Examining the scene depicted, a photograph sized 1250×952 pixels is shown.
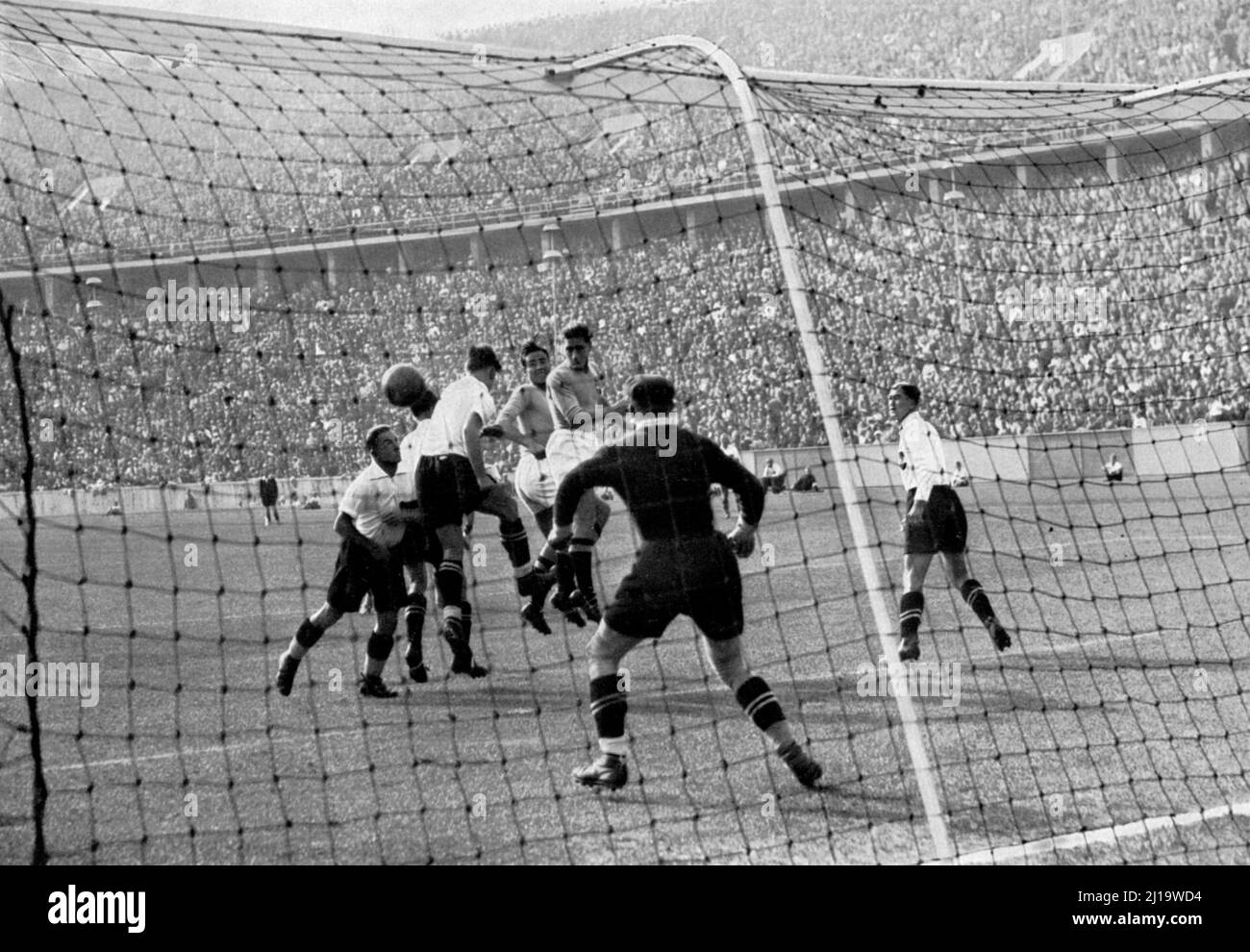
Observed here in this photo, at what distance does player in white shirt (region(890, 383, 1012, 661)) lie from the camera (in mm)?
8898

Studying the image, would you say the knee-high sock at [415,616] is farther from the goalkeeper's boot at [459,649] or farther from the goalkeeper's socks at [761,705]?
the goalkeeper's socks at [761,705]

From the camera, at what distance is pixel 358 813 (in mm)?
5879

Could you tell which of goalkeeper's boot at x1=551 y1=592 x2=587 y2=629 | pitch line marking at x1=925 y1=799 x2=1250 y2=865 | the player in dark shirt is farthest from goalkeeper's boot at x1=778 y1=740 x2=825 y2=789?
goalkeeper's boot at x1=551 y1=592 x2=587 y2=629

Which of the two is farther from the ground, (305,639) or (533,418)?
(533,418)

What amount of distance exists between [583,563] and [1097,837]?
127 inches

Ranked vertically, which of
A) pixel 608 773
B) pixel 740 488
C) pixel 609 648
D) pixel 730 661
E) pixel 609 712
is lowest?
pixel 608 773

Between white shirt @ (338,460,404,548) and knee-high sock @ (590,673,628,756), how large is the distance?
2.58 meters

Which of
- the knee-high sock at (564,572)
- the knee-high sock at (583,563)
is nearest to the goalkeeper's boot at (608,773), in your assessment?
the knee-high sock at (564,572)

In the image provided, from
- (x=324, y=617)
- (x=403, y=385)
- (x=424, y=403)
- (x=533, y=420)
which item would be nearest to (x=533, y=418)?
(x=533, y=420)

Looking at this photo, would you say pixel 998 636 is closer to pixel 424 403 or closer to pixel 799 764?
pixel 799 764

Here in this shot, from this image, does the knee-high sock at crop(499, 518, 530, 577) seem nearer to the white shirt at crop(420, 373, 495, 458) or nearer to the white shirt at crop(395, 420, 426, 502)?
the white shirt at crop(395, 420, 426, 502)

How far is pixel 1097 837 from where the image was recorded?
5383mm

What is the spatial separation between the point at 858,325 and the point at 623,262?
5881mm

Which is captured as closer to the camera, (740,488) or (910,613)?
(740,488)
